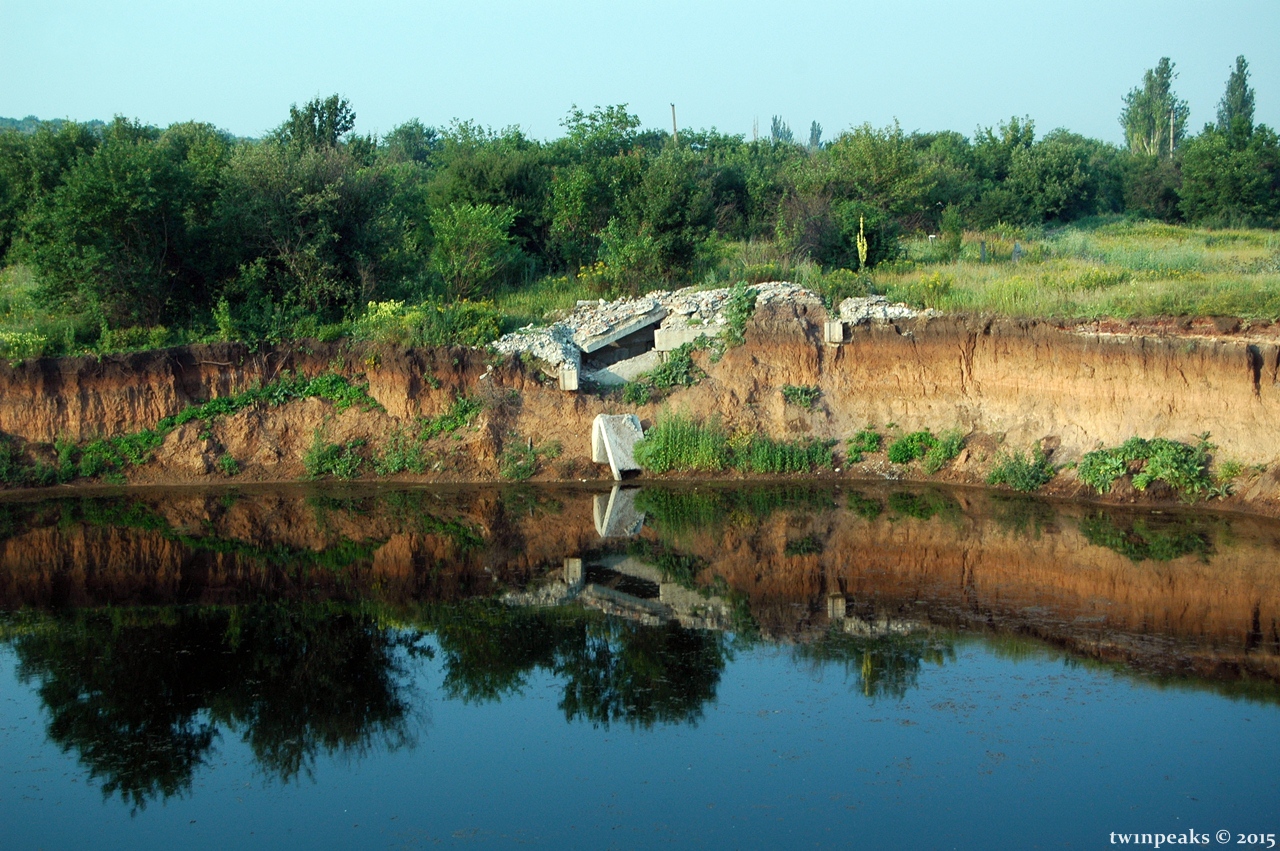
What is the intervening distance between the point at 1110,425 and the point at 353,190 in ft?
51.9

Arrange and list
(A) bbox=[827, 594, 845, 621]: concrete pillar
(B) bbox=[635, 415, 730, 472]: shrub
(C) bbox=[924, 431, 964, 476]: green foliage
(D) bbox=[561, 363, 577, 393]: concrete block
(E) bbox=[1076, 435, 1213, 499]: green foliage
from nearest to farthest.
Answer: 1. (A) bbox=[827, 594, 845, 621]: concrete pillar
2. (E) bbox=[1076, 435, 1213, 499]: green foliage
3. (C) bbox=[924, 431, 964, 476]: green foliage
4. (B) bbox=[635, 415, 730, 472]: shrub
5. (D) bbox=[561, 363, 577, 393]: concrete block

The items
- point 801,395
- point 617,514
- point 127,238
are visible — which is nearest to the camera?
point 617,514

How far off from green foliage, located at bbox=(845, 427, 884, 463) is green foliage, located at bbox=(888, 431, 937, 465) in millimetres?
344

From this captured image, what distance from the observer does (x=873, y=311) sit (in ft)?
69.0

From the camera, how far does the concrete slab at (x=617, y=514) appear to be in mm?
16734

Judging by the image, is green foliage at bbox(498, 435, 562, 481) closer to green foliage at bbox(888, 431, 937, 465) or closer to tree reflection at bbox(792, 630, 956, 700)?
green foliage at bbox(888, 431, 937, 465)

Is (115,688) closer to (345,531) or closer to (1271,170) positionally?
(345,531)

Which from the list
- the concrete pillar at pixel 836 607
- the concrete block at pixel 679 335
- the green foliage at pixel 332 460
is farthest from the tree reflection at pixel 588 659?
the concrete block at pixel 679 335

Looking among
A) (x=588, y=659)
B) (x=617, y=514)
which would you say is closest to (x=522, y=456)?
(x=617, y=514)

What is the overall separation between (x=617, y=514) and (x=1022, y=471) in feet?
22.0

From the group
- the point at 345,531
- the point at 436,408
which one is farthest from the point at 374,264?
the point at 345,531

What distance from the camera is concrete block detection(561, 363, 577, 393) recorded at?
20719 mm

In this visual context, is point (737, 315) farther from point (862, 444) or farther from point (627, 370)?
point (862, 444)

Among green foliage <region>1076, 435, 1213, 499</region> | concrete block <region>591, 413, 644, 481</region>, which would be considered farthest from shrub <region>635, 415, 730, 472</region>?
green foliage <region>1076, 435, 1213, 499</region>
